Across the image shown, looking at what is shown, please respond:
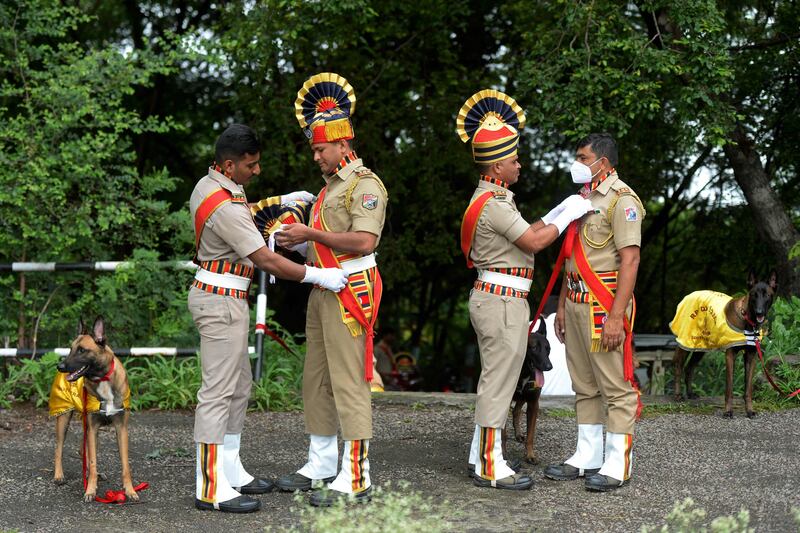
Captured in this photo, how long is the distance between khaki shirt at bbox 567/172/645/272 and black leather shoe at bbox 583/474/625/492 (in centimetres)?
112

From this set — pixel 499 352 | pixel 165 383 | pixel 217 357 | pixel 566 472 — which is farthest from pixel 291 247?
pixel 165 383

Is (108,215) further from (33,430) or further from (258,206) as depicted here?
(258,206)

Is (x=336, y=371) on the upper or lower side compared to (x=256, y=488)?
upper

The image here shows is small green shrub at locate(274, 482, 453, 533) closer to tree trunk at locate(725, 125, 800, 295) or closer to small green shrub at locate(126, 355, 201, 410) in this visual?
small green shrub at locate(126, 355, 201, 410)

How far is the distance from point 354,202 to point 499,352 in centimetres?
113

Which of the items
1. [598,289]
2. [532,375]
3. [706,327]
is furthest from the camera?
[706,327]

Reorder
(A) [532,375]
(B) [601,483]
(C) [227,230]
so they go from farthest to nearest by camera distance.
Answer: (A) [532,375]
(B) [601,483]
(C) [227,230]

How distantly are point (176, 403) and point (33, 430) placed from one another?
1.14 meters

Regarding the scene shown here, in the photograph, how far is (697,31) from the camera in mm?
8742

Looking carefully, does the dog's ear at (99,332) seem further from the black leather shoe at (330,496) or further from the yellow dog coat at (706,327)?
the yellow dog coat at (706,327)

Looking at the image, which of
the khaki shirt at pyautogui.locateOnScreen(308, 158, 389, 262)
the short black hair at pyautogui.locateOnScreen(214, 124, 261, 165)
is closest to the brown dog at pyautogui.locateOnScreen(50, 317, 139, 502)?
the short black hair at pyautogui.locateOnScreen(214, 124, 261, 165)

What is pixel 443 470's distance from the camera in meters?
5.98

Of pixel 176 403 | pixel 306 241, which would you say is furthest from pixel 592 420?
pixel 176 403

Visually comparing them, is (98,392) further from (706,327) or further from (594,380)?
(706,327)
